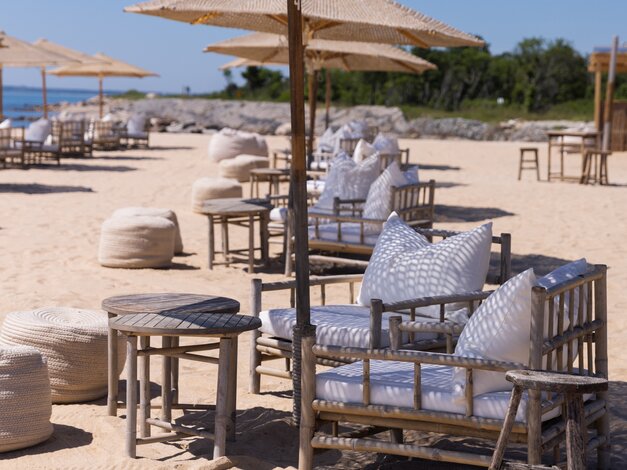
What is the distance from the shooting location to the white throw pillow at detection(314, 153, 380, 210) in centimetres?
869

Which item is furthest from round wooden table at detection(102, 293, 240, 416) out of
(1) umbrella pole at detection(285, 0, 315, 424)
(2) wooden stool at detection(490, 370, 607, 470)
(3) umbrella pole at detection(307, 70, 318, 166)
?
A: (3) umbrella pole at detection(307, 70, 318, 166)

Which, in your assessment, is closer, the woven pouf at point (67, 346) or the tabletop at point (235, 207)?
the woven pouf at point (67, 346)

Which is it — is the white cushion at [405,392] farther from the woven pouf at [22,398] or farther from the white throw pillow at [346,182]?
the white throw pillow at [346,182]

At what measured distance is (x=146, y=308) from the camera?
4117 millimetres

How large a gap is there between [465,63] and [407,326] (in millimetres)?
45712

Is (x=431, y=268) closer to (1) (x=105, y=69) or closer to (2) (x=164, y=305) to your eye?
(2) (x=164, y=305)

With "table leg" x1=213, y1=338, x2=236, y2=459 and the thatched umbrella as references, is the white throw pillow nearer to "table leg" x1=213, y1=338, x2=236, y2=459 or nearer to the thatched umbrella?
the thatched umbrella

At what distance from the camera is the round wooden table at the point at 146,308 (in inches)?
162

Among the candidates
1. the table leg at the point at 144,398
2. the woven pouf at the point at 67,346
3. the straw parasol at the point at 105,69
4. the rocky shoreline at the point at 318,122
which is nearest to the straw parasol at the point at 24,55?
the straw parasol at the point at 105,69

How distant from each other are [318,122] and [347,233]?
26593mm

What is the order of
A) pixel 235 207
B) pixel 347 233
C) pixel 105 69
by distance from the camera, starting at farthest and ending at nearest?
pixel 105 69 → pixel 235 207 → pixel 347 233

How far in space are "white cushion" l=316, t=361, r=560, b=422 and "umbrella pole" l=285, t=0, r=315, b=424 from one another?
431 mm

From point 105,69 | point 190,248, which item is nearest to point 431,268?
point 190,248

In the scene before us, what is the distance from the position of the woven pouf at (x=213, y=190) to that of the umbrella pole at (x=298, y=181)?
7522mm
